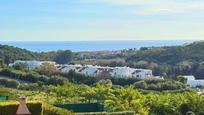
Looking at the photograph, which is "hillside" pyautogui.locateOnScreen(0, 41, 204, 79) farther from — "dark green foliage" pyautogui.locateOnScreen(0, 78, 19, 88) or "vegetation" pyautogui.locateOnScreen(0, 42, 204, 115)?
"dark green foliage" pyautogui.locateOnScreen(0, 78, 19, 88)

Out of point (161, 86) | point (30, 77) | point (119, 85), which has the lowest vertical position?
point (119, 85)

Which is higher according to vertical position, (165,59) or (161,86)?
(165,59)

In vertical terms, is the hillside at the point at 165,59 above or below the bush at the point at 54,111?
below

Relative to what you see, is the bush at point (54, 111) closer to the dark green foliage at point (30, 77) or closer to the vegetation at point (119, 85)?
the vegetation at point (119, 85)

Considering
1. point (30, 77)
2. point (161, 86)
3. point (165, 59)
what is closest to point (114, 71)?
point (165, 59)

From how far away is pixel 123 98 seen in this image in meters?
25.3

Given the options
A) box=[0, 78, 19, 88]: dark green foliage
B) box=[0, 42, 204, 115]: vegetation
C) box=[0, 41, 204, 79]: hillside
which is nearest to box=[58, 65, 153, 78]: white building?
box=[0, 42, 204, 115]: vegetation

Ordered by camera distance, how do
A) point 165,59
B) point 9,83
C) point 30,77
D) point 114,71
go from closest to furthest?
1. point 9,83
2. point 30,77
3. point 114,71
4. point 165,59

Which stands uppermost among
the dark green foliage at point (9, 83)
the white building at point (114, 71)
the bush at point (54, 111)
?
the bush at point (54, 111)

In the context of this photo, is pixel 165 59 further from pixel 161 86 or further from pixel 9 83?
pixel 9 83

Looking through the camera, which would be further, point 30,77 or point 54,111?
point 30,77

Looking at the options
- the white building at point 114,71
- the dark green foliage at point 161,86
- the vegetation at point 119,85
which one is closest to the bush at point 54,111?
the vegetation at point 119,85

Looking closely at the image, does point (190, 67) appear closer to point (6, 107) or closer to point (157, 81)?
point (157, 81)

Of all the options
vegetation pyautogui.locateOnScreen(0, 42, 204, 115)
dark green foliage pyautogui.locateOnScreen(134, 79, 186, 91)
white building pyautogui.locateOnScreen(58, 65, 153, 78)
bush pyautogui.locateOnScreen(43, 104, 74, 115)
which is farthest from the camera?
white building pyautogui.locateOnScreen(58, 65, 153, 78)
